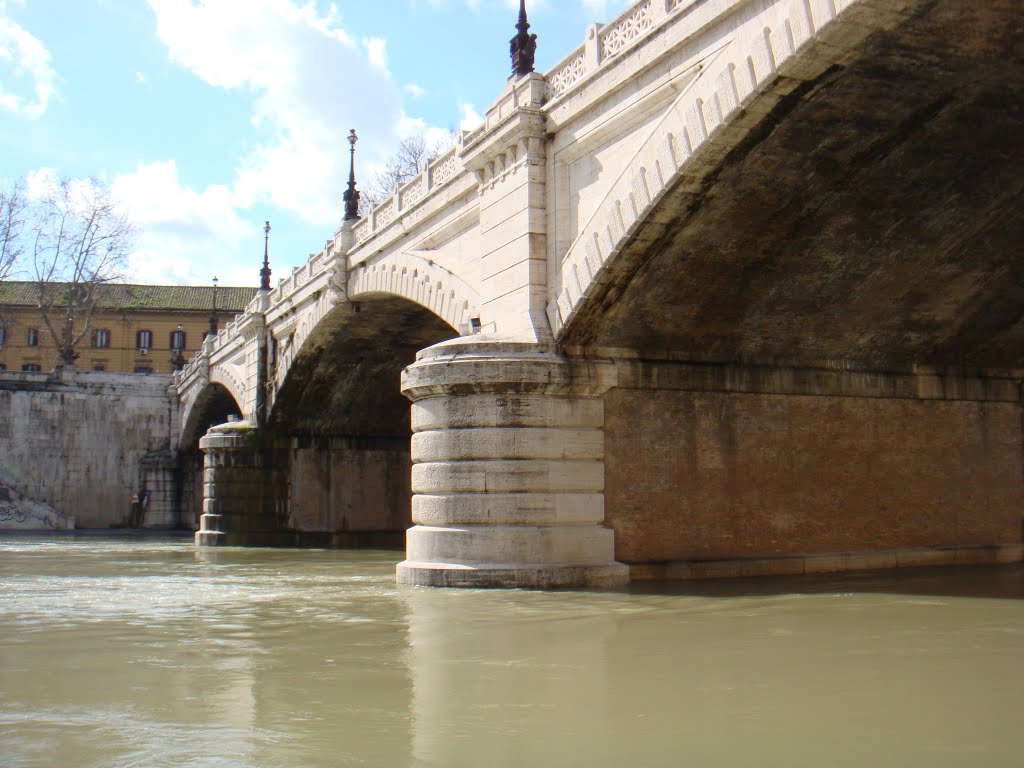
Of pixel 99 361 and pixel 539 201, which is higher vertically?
pixel 99 361

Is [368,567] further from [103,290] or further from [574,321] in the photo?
[103,290]

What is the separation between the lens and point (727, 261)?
1489cm

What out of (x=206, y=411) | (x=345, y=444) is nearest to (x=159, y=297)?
(x=206, y=411)

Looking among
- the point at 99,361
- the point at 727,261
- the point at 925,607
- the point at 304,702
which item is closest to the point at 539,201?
the point at 727,261

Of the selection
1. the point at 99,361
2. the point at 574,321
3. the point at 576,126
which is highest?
the point at 99,361

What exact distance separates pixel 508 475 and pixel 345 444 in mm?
18123

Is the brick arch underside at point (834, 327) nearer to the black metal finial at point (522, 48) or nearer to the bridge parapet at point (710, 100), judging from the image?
the bridge parapet at point (710, 100)

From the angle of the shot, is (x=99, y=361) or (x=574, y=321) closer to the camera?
(x=574, y=321)

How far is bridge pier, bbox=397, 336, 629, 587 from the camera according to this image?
1447 centimetres

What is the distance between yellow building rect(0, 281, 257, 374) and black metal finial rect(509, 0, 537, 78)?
59.4 m

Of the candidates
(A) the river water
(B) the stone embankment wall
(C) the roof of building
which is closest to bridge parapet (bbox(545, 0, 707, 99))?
(A) the river water

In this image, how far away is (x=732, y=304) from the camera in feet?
51.4

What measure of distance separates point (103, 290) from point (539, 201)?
163ft

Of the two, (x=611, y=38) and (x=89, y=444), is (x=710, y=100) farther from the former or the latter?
(x=89, y=444)
